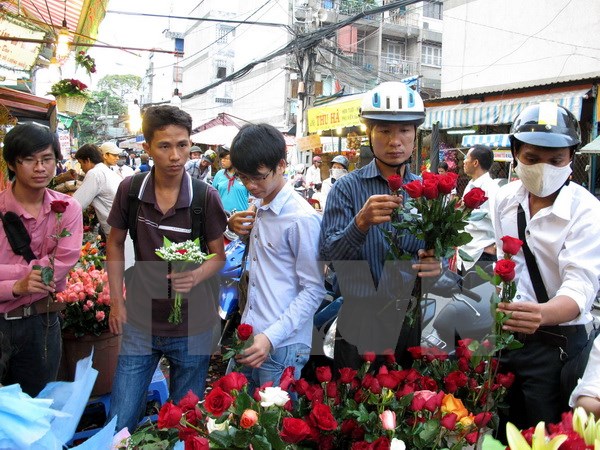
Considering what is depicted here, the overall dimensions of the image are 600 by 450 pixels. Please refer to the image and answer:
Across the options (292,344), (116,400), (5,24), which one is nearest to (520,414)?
(292,344)

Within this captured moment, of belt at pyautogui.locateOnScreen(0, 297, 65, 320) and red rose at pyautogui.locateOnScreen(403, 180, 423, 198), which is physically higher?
red rose at pyautogui.locateOnScreen(403, 180, 423, 198)

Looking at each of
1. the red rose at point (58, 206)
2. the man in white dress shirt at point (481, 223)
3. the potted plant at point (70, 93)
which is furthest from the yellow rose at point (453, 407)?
the potted plant at point (70, 93)

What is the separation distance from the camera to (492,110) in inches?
481

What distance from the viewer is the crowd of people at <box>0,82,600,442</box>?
212 centimetres

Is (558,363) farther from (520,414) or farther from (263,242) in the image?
(263,242)

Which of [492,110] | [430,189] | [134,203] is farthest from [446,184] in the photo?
[492,110]

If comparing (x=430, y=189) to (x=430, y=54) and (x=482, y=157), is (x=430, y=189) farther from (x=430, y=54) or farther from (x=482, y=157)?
(x=430, y=54)

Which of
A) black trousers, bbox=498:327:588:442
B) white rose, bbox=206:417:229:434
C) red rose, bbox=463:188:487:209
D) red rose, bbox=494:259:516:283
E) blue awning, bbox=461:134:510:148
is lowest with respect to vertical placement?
black trousers, bbox=498:327:588:442

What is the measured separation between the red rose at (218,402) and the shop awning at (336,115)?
1300 centimetres

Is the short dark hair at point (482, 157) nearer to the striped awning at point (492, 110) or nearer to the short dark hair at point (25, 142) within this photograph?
the short dark hair at point (25, 142)

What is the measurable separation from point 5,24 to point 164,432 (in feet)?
21.0

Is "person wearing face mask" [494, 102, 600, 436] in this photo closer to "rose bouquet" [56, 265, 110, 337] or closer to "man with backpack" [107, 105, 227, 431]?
"man with backpack" [107, 105, 227, 431]

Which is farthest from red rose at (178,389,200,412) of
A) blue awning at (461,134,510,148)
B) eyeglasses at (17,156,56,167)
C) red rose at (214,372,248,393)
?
blue awning at (461,134,510,148)

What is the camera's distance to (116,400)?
2.52 meters
